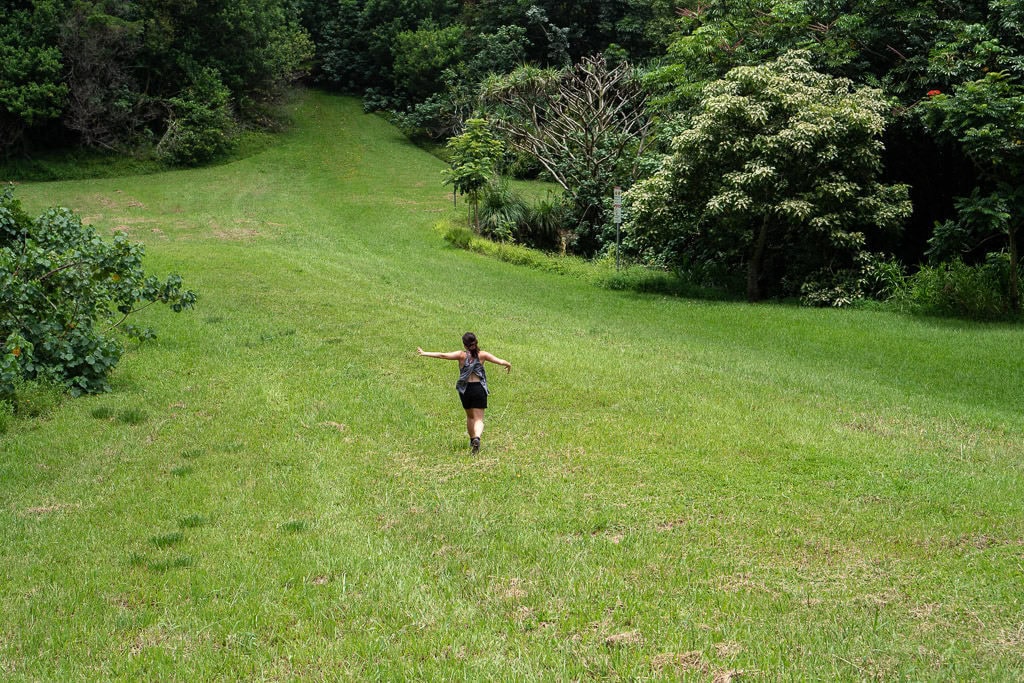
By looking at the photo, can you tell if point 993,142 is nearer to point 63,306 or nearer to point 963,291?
point 963,291

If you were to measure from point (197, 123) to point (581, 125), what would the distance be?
66.5ft

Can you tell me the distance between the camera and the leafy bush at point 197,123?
4000cm

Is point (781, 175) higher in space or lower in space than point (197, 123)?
lower

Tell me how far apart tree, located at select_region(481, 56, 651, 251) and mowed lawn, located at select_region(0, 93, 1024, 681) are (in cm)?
1336

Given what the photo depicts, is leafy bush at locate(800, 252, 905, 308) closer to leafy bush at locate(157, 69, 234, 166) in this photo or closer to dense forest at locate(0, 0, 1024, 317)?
dense forest at locate(0, 0, 1024, 317)

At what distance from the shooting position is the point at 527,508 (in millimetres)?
7215

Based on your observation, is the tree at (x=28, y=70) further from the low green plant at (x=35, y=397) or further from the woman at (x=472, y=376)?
the woman at (x=472, y=376)

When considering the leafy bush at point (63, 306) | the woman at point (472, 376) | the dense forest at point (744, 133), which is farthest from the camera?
the dense forest at point (744, 133)

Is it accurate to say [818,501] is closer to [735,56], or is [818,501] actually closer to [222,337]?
[222,337]

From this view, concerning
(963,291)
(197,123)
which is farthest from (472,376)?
(197,123)

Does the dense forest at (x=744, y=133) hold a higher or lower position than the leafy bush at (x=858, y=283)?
higher

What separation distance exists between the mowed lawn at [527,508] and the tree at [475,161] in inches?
560

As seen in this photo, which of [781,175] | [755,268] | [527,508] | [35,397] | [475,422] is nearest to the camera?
[527,508]

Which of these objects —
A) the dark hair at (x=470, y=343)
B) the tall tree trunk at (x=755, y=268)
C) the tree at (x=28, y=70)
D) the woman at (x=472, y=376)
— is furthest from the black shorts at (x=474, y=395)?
the tree at (x=28, y=70)
